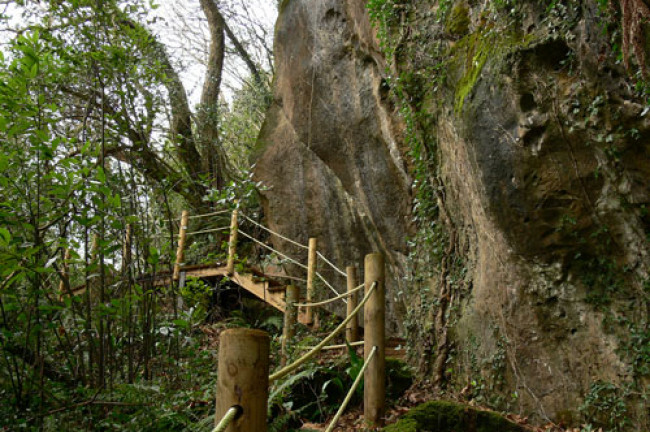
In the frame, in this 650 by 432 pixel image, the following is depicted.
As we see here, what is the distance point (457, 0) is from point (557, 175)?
8.47 feet

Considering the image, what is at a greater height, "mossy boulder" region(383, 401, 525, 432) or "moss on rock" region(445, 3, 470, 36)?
"moss on rock" region(445, 3, 470, 36)

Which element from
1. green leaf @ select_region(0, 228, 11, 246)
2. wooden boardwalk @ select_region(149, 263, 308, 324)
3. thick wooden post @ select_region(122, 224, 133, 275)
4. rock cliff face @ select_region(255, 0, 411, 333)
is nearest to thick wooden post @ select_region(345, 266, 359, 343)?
rock cliff face @ select_region(255, 0, 411, 333)

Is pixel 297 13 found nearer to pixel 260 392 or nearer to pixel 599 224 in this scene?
pixel 599 224

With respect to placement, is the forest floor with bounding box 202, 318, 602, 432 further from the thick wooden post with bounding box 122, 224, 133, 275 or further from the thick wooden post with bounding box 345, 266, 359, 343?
the thick wooden post with bounding box 122, 224, 133, 275

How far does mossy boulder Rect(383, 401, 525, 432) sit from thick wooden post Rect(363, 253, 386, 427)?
289mm

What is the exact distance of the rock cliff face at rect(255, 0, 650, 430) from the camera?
342 cm

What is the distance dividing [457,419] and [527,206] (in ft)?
5.50

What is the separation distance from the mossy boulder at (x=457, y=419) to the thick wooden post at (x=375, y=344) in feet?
0.95

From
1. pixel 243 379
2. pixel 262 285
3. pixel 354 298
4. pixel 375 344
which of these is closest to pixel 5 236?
pixel 243 379

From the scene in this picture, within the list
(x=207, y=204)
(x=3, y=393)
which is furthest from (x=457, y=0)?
(x=207, y=204)

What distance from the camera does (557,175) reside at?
12.2 feet

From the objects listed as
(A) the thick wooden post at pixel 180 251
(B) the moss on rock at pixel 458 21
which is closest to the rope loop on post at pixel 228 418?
(B) the moss on rock at pixel 458 21

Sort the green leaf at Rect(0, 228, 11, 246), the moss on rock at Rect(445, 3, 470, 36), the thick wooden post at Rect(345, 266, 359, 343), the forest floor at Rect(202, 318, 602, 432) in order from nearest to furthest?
the green leaf at Rect(0, 228, 11, 246) → the forest floor at Rect(202, 318, 602, 432) → the moss on rock at Rect(445, 3, 470, 36) → the thick wooden post at Rect(345, 266, 359, 343)

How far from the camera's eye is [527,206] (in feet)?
12.6
